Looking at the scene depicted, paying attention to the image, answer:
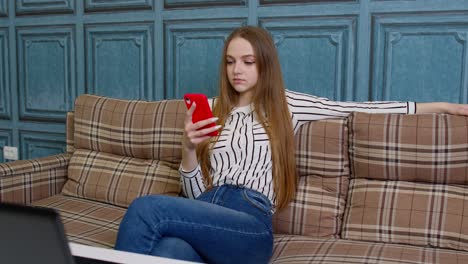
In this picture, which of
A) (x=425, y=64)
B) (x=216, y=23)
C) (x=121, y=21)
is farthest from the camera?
(x=121, y=21)

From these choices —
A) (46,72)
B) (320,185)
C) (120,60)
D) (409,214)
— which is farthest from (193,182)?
(46,72)

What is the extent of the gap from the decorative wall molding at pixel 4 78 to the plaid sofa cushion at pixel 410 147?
2.17 m

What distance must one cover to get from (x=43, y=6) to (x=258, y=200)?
1.89 m

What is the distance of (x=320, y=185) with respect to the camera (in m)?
1.82

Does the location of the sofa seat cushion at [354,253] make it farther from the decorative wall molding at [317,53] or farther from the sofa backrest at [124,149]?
the decorative wall molding at [317,53]

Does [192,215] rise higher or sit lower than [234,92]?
lower

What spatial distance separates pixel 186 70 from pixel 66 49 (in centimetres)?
78

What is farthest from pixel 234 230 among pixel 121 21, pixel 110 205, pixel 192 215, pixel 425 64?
pixel 121 21

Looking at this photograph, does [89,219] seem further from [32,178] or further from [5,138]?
[5,138]

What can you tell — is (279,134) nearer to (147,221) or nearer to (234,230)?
(234,230)

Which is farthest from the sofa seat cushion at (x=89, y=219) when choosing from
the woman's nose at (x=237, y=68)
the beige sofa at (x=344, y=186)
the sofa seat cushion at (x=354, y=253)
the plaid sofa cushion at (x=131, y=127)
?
the woman's nose at (x=237, y=68)

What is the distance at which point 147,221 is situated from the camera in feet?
4.53

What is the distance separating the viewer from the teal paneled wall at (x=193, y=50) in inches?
78.0

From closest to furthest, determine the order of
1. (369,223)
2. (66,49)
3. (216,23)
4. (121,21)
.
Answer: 1. (369,223)
2. (216,23)
3. (121,21)
4. (66,49)
